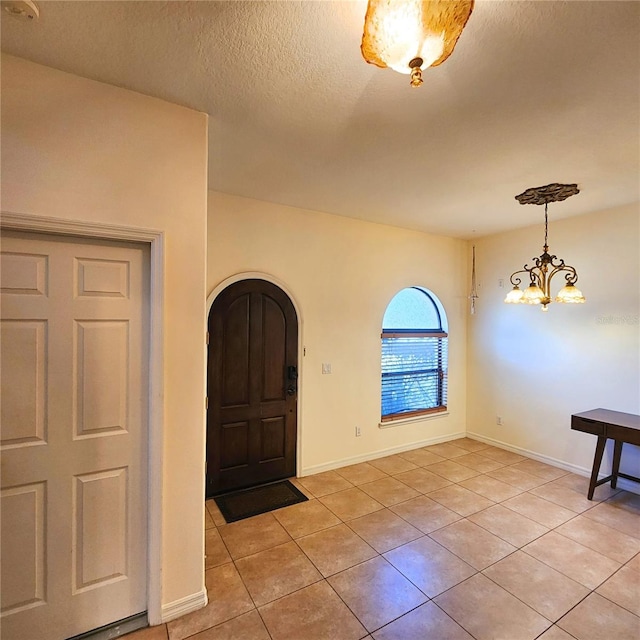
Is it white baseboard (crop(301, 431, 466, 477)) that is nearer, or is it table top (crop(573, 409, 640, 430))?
table top (crop(573, 409, 640, 430))

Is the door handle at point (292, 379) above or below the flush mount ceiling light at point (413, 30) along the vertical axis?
below

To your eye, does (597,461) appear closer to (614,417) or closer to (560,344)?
(614,417)

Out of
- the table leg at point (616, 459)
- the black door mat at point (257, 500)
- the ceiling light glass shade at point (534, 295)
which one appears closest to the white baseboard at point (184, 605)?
the black door mat at point (257, 500)

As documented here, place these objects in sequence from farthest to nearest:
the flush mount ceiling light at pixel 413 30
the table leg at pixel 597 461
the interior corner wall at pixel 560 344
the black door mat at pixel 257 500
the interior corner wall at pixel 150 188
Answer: the interior corner wall at pixel 560 344
the table leg at pixel 597 461
the black door mat at pixel 257 500
the interior corner wall at pixel 150 188
the flush mount ceiling light at pixel 413 30

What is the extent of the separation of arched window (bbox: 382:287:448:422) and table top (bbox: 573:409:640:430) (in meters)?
1.70

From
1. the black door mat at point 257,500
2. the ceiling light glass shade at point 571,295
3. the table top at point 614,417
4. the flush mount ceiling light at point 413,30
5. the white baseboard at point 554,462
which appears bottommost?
the black door mat at point 257,500

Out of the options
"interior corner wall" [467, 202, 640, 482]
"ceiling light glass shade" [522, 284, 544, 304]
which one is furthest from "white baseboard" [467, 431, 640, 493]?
"ceiling light glass shade" [522, 284, 544, 304]

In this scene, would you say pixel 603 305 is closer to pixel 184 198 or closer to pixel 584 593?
pixel 584 593

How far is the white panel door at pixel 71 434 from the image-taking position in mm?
1608

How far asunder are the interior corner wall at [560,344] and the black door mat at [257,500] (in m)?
2.94

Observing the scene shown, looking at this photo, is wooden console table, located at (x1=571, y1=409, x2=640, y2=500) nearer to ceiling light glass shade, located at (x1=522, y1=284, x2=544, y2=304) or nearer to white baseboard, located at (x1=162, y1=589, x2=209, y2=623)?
ceiling light glass shade, located at (x1=522, y1=284, x2=544, y2=304)

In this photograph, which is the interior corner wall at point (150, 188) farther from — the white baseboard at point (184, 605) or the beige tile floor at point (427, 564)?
the beige tile floor at point (427, 564)

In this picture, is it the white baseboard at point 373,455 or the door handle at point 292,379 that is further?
the white baseboard at point 373,455

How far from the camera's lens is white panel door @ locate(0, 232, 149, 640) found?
1608 mm
